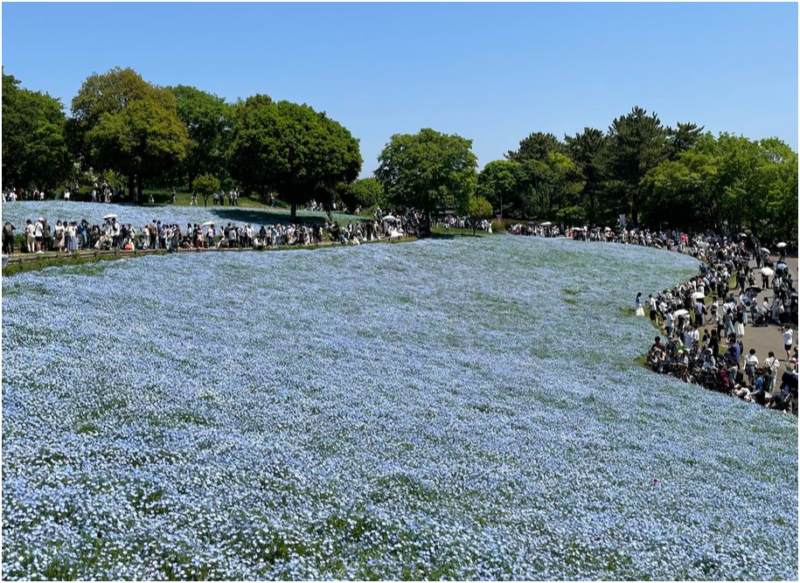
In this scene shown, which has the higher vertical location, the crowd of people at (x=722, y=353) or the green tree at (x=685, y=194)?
the green tree at (x=685, y=194)

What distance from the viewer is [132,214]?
47594mm

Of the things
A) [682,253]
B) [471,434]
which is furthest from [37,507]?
[682,253]

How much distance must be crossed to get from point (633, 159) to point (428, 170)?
43.7 m

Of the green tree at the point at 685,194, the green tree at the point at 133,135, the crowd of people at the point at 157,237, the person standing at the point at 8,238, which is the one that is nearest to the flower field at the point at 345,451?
the person standing at the point at 8,238

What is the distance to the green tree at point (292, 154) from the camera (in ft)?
177

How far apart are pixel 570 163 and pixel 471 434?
10079cm

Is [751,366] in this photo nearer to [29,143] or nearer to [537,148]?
[29,143]

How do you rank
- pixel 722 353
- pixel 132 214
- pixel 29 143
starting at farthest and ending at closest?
1. pixel 29 143
2. pixel 132 214
3. pixel 722 353

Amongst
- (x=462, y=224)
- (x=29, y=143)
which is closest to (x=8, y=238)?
(x=29, y=143)

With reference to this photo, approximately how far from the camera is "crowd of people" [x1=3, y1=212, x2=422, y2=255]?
106 feet

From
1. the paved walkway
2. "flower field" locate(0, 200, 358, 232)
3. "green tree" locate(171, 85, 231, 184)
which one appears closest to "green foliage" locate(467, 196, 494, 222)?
"flower field" locate(0, 200, 358, 232)

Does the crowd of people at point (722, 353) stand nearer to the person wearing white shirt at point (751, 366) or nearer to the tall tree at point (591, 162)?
the person wearing white shirt at point (751, 366)

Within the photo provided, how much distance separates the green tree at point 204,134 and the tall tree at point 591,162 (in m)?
46.7

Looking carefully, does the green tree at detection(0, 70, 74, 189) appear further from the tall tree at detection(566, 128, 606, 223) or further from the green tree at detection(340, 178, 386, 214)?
the tall tree at detection(566, 128, 606, 223)
